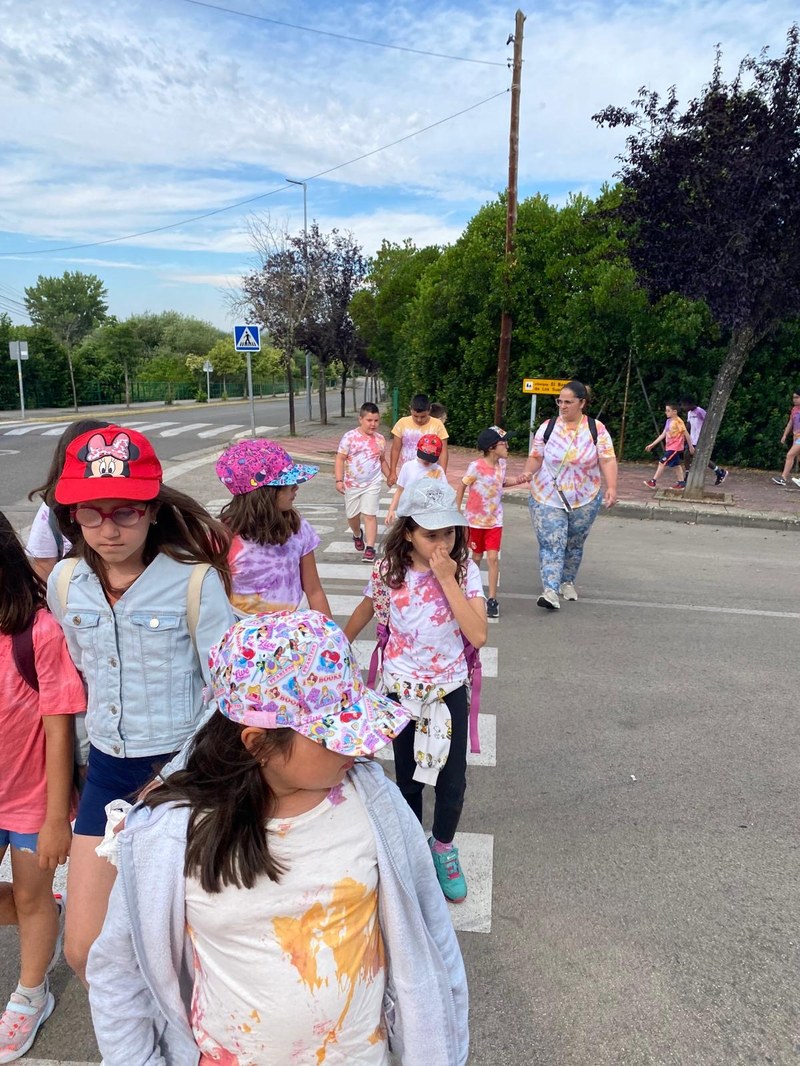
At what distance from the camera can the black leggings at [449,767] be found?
9.15 ft

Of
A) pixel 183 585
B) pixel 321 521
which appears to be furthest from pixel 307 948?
pixel 321 521

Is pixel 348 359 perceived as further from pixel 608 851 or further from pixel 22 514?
pixel 608 851

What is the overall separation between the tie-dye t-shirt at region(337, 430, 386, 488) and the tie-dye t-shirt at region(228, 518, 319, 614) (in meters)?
4.39

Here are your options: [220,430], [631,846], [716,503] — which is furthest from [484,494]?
[220,430]

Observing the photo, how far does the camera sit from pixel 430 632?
2.75 m

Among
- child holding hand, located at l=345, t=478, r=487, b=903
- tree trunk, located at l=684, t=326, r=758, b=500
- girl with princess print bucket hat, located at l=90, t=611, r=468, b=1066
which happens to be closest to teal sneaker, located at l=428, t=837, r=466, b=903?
child holding hand, located at l=345, t=478, r=487, b=903

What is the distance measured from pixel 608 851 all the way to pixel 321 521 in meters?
7.43

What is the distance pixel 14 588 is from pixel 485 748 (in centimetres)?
288

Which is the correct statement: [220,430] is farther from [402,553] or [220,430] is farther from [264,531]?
[402,553]

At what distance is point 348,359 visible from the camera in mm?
28766

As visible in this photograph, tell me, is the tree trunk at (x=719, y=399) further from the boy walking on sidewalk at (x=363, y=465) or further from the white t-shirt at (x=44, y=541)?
the white t-shirt at (x=44, y=541)

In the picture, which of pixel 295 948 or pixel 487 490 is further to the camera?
pixel 487 490

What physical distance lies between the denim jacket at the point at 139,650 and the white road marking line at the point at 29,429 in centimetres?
2285

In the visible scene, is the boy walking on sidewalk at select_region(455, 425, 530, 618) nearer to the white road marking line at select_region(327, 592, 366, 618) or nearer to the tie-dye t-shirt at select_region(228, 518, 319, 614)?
the white road marking line at select_region(327, 592, 366, 618)
